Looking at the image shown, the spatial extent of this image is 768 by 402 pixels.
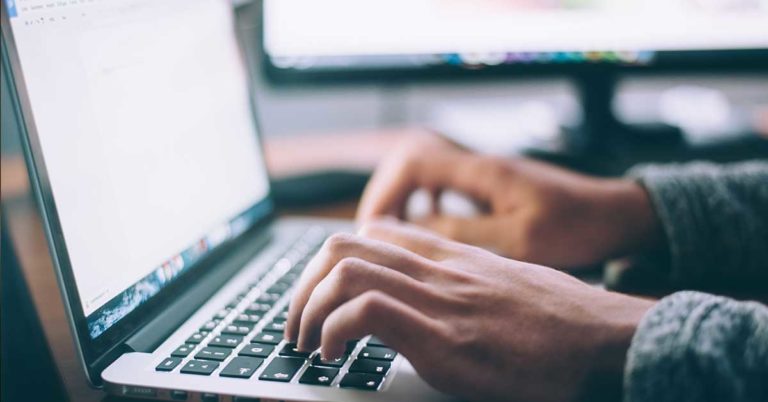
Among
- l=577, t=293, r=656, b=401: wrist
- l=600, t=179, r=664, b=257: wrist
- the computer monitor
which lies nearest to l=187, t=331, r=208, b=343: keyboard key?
l=577, t=293, r=656, b=401: wrist

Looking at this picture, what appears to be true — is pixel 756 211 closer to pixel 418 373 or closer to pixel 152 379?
pixel 418 373

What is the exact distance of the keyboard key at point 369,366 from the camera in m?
0.39

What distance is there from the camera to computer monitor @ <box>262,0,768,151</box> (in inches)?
31.3

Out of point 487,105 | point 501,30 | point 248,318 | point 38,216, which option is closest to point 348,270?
point 248,318

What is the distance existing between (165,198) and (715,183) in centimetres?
42

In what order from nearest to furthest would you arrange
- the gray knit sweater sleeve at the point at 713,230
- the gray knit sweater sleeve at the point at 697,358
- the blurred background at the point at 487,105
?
the gray knit sweater sleeve at the point at 697,358 < the gray knit sweater sleeve at the point at 713,230 < the blurred background at the point at 487,105

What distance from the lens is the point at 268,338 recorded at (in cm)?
43

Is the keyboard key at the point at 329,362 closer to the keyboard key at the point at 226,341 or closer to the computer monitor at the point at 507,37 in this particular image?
the keyboard key at the point at 226,341

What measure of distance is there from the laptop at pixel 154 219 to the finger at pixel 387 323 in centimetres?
3

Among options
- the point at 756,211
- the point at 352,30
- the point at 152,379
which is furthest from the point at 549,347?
the point at 352,30

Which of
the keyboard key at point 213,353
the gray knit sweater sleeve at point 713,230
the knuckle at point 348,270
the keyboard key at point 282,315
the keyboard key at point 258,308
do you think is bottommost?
the gray knit sweater sleeve at point 713,230

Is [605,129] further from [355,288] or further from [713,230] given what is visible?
[355,288]

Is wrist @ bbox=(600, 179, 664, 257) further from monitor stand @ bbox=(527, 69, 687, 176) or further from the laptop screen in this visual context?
the laptop screen

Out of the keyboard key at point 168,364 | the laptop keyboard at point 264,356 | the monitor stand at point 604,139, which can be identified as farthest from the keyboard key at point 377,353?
the monitor stand at point 604,139
